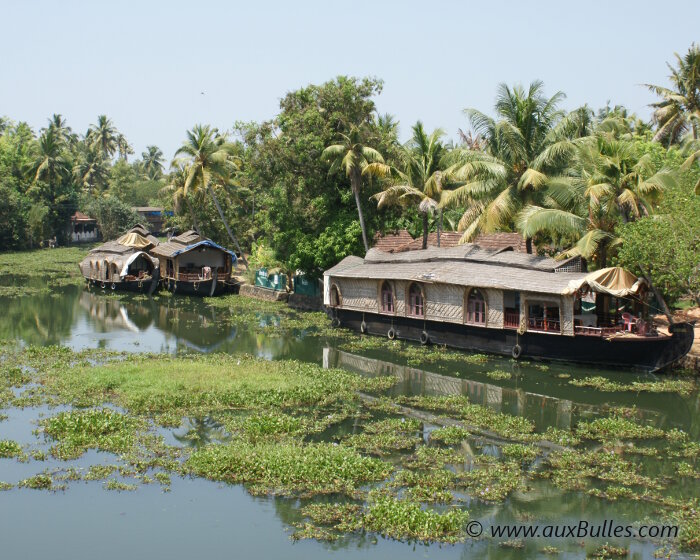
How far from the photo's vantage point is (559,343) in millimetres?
21984

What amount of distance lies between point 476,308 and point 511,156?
16.8 feet

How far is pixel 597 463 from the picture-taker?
1386 centimetres

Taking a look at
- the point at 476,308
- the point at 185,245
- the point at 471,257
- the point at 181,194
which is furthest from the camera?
the point at 181,194

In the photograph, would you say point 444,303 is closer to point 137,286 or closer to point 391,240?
point 391,240

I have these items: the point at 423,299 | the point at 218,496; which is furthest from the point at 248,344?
the point at 218,496

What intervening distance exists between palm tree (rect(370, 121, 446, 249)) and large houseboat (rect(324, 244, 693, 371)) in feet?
8.19

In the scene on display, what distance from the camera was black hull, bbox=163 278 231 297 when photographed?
125 feet

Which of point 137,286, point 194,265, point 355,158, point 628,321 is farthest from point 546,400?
point 137,286

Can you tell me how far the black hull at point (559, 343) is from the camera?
2047cm

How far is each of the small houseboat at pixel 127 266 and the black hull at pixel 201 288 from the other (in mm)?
1609

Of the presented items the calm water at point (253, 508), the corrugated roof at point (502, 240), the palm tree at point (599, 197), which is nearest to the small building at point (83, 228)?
the corrugated roof at point (502, 240)

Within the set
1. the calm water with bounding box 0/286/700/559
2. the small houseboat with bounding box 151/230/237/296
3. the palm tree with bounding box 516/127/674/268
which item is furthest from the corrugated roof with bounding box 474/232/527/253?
the small houseboat with bounding box 151/230/237/296

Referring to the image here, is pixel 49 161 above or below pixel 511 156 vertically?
above

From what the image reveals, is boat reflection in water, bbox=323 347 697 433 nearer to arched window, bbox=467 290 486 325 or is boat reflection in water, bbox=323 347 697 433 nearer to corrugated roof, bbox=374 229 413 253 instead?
arched window, bbox=467 290 486 325
